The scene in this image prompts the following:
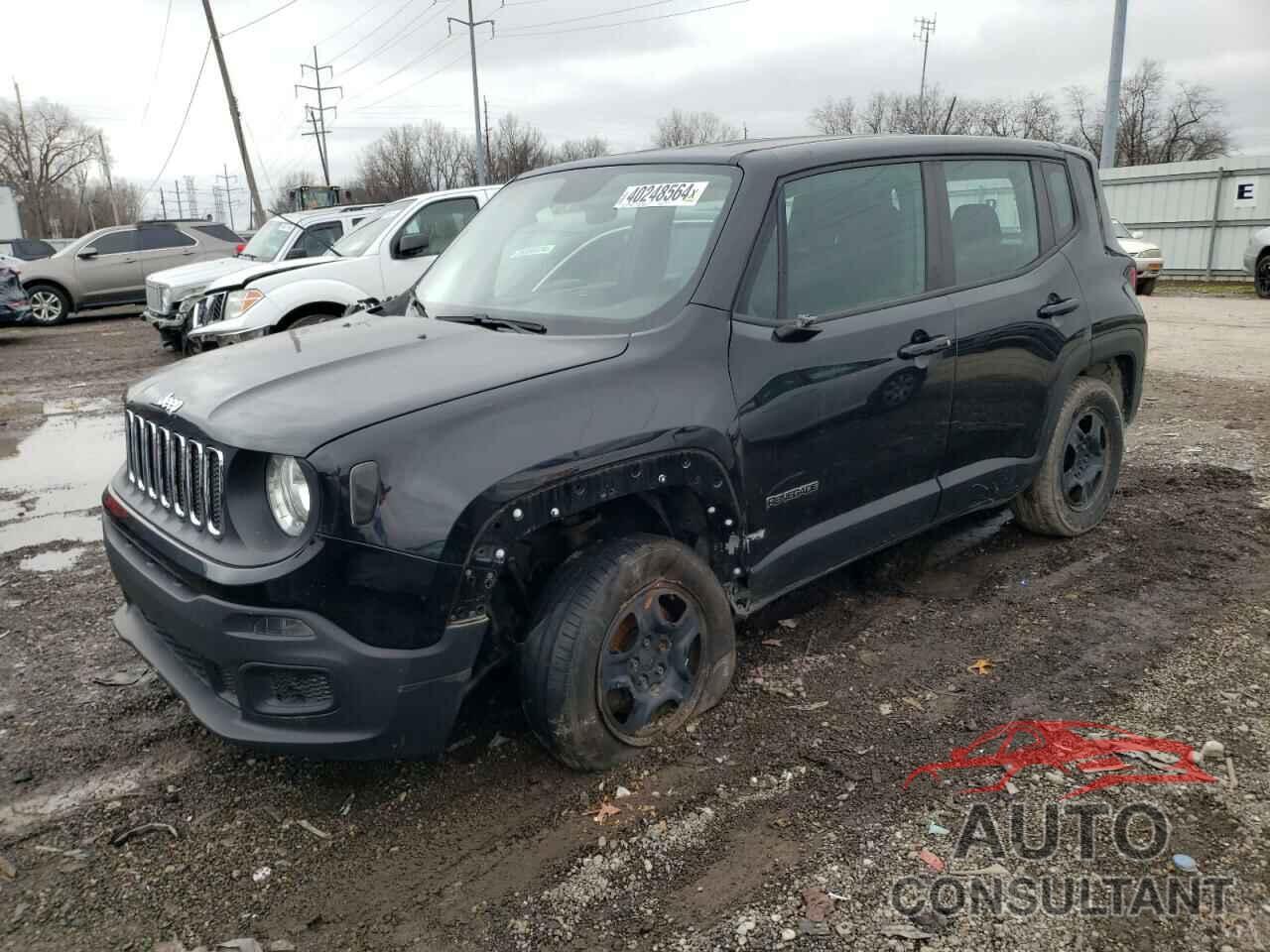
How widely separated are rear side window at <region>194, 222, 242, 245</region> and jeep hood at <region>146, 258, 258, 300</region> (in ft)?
22.6

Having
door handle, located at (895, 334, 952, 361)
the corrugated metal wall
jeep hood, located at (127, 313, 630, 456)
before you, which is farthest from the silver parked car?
the corrugated metal wall

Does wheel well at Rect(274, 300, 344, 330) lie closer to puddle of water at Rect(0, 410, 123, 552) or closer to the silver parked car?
puddle of water at Rect(0, 410, 123, 552)

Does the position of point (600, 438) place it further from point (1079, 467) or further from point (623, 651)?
point (1079, 467)

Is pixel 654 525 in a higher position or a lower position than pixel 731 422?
lower

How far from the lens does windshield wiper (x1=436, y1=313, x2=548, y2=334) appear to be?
334 cm

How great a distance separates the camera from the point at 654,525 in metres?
3.17

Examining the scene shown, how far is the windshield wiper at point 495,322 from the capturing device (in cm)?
334

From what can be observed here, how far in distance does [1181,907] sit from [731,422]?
1.76 m

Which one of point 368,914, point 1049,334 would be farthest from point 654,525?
point 1049,334

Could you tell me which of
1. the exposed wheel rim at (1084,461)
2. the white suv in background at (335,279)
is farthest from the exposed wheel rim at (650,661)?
the white suv in background at (335,279)

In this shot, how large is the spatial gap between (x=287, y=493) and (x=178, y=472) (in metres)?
0.54

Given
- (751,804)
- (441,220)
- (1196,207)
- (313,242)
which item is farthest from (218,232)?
(1196,207)

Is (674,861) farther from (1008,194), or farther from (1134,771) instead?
(1008,194)

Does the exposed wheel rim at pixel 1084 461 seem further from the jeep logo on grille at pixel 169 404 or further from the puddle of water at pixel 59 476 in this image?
the puddle of water at pixel 59 476
